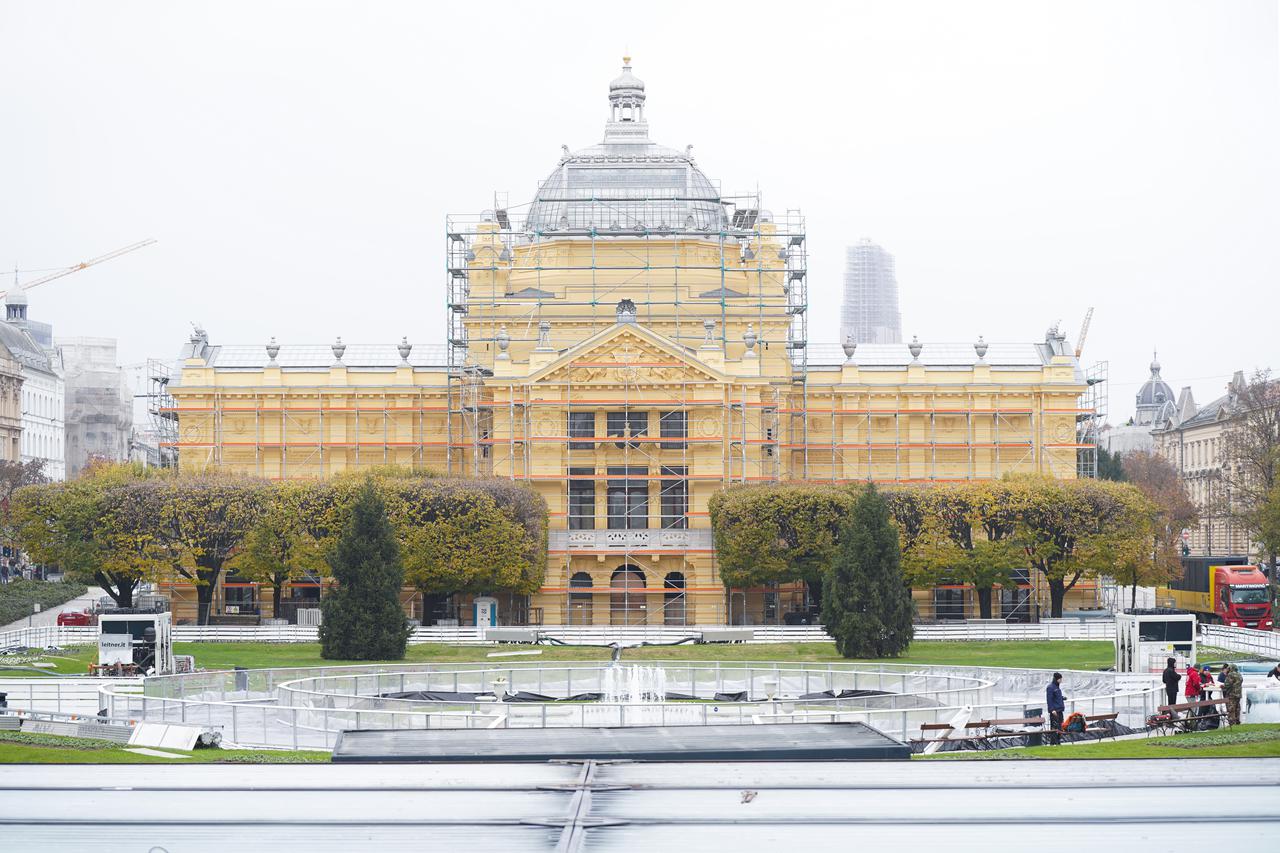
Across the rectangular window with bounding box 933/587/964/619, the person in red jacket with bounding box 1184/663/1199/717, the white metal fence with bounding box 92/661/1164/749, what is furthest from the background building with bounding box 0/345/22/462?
the person in red jacket with bounding box 1184/663/1199/717

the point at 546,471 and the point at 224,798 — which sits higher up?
the point at 546,471

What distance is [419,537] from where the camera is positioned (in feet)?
269

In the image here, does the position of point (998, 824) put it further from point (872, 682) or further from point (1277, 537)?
point (1277, 537)

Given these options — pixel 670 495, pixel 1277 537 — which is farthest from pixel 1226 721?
pixel 670 495

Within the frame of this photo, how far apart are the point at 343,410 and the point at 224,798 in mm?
74292

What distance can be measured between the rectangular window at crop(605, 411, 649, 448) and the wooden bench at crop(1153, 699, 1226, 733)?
5312 cm

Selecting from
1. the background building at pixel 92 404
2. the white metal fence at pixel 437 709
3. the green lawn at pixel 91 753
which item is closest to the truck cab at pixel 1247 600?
the white metal fence at pixel 437 709

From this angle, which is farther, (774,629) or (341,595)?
(774,629)

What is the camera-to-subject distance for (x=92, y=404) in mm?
169875

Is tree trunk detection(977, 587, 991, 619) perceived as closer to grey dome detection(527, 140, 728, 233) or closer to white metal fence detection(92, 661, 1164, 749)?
grey dome detection(527, 140, 728, 233)

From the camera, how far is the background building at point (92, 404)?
167875mm

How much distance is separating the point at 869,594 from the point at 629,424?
28624 millimetres

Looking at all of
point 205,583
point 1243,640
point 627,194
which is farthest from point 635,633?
point 627,194

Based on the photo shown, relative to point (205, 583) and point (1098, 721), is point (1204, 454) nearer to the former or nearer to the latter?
point (205, 583)
